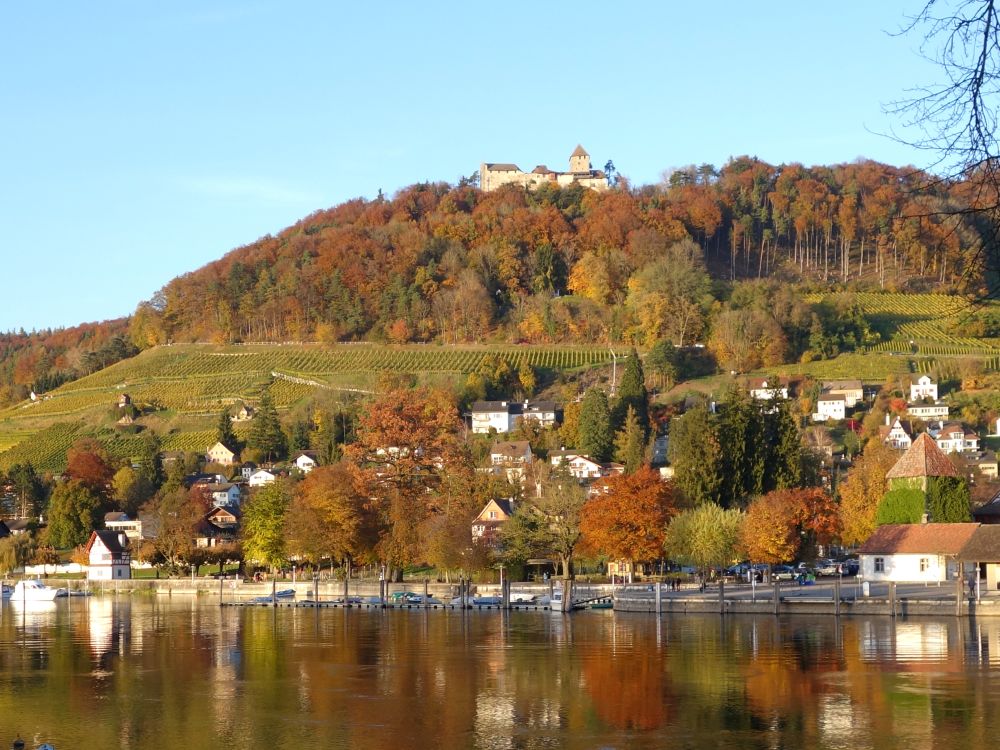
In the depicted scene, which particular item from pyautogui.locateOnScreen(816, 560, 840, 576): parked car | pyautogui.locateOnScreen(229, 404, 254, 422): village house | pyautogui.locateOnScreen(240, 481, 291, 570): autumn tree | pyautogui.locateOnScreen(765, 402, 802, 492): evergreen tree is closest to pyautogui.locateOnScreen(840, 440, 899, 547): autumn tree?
pyautogui.locateOnScreen(816, 560, 840, 576): parked car

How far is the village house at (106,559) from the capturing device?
276 ft

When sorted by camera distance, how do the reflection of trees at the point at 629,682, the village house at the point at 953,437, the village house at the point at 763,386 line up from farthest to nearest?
the village house at the point at 763,386, the village house at the point at 953,437, the reflection of trees at the point at 629,682

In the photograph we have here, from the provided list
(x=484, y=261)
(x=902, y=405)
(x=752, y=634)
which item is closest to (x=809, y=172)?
(x=484, y=261)

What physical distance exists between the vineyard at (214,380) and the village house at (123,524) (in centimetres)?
1688

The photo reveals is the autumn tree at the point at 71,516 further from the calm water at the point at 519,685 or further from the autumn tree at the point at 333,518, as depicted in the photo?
the calm water at the point at 519,685

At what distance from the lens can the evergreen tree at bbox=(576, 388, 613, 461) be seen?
103250mm

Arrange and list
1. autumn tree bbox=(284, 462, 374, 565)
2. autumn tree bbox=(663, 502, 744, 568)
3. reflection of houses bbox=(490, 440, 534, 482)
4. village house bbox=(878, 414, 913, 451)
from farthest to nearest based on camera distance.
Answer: village house bbox=(878, 414, 913, 451)
reflection of houses bbox=(490, 440, 534, 482)
autumn tree bbox=(284, 462, 374, 565)
autumn tree bbox=(663, 502, 744, 568)

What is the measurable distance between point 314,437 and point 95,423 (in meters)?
28.7

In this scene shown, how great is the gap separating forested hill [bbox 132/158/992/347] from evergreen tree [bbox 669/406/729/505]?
6652 cm

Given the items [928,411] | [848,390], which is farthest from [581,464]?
[928,411]

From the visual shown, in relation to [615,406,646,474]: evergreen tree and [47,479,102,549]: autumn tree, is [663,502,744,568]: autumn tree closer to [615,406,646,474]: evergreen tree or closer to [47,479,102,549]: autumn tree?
[615,406,646,474]: evergreen tree

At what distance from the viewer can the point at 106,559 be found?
84.5 metres

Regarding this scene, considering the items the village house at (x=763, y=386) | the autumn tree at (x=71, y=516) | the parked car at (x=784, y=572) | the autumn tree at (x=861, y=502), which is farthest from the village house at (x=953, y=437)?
the autumn tree at (x=71, y=516)

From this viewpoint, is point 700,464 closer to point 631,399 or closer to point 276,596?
point 276,596
